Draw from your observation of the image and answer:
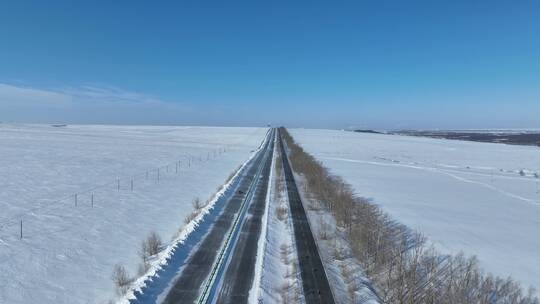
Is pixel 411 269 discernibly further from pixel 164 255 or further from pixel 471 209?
pixel 471 209

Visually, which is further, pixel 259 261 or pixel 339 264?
pixel 339 264

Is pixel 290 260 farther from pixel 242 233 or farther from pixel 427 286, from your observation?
pixel 427 286

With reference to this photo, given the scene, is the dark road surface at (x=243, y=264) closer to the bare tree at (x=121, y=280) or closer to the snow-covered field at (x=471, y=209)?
the bare tree at (x=121, y=280)

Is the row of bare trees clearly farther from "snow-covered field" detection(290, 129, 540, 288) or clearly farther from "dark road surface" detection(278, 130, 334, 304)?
"dark road surface" detection(278, 130, 334, 304)

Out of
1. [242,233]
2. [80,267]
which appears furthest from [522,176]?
[80,267]

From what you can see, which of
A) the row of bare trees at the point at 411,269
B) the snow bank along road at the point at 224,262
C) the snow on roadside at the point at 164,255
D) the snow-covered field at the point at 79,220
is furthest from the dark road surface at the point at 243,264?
the row of bare trees at the point at 411,269

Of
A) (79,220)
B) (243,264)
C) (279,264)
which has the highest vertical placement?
(79,220)

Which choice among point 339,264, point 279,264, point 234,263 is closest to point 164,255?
point 234,263
